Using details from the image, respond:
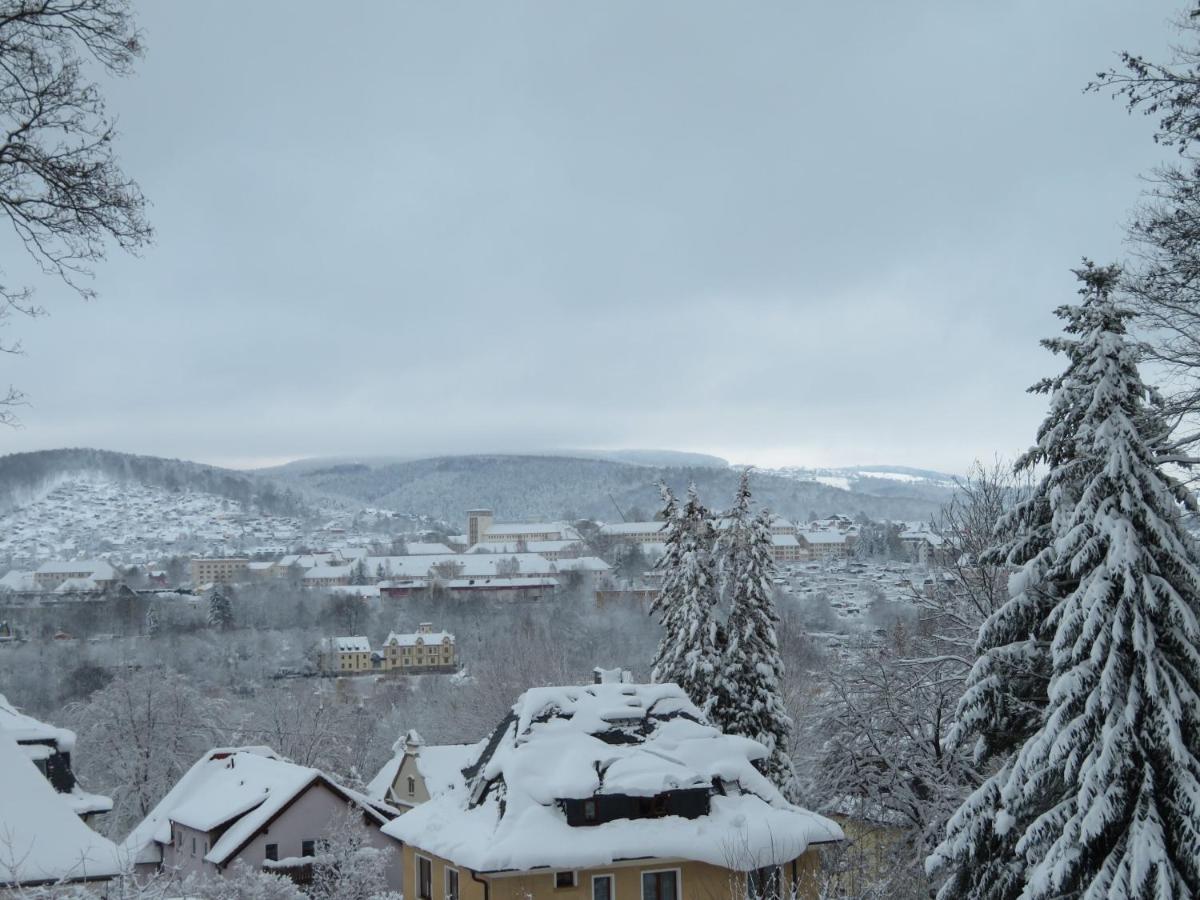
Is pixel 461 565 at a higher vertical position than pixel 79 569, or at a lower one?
higher

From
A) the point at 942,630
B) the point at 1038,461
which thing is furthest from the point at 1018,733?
the point at 942,630

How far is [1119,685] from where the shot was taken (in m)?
10.7

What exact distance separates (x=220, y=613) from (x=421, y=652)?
25683 millimetres

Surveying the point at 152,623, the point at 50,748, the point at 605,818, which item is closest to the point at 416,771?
the point at 50,748

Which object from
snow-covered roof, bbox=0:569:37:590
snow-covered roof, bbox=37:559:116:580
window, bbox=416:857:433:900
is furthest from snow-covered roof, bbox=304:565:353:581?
window, bbox=416:857:433:900

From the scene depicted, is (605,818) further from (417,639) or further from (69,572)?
(69,572)

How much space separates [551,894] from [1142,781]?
1121 cm

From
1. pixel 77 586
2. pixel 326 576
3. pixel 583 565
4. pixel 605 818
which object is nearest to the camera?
pixel 605 818

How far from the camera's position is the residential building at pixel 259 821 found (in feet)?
100

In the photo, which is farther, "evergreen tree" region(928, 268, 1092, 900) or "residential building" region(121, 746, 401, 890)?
"residential building" region(121, 746, 401, 890)

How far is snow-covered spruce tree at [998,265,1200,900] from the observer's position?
408 inches

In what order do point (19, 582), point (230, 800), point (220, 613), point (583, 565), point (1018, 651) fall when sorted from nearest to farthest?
point (1018, 651)
point (230, 800)
point (220, 613)
point (583, 565)
point (19, 582)

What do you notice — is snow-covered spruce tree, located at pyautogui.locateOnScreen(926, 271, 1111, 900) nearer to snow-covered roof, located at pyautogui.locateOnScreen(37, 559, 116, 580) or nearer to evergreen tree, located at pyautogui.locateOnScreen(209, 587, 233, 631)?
evergreen tree, located at pyautogui.locateOnScreen(209, 587, 233, 631)

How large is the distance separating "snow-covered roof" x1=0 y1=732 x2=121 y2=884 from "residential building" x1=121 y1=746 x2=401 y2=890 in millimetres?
18449
